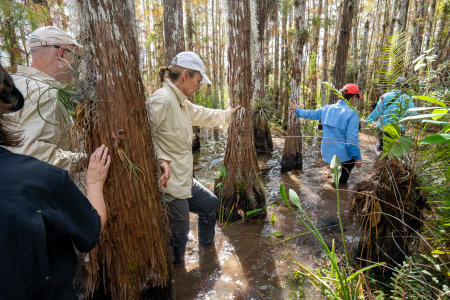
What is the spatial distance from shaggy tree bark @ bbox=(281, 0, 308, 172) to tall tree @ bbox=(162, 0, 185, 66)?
2.63 metres

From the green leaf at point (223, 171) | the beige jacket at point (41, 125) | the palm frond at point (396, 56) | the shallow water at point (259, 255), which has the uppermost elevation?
the palm frond at point (396, 56)

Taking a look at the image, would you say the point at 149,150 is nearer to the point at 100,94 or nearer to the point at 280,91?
the point at 100,94

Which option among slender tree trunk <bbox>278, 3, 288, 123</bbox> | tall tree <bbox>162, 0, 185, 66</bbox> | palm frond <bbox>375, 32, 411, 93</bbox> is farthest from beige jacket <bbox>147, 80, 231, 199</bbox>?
slender tree trunk <bbox>278, 3, 288, 123</bbox>

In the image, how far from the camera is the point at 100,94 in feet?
5.26

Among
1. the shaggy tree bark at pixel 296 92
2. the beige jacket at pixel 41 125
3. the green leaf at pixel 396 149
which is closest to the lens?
the beige jacket at pixel 41 125

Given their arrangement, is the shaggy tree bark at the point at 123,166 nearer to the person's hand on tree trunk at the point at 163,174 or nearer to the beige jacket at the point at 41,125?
the person's hand on tree trunk at the point at 163,174

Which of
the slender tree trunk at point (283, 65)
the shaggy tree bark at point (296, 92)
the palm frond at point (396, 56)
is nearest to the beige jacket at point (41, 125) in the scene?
the palm frond at point (396, 56)

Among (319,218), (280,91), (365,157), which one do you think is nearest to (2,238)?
(319,218)

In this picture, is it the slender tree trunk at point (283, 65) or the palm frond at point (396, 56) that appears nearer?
the palm frond at point (396, 56)

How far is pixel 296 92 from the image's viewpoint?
5871 millimetres

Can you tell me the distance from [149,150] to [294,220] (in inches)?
106

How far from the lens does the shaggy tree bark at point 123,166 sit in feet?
5.19

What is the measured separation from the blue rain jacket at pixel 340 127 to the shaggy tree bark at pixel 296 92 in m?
0.98

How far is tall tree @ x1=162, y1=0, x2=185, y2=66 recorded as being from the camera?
5.63 meters
